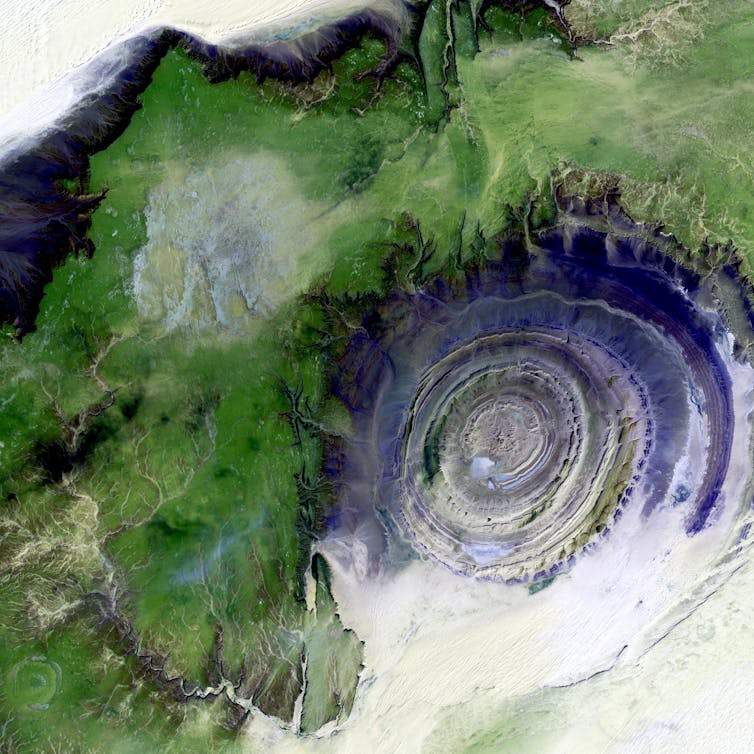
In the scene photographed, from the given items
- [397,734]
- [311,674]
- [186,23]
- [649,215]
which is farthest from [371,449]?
[186,23]

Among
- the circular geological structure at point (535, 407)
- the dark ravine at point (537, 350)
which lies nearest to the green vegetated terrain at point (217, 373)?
the dark ravine at point (537, 350)

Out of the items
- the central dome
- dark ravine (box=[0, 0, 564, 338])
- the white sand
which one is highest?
the white sand

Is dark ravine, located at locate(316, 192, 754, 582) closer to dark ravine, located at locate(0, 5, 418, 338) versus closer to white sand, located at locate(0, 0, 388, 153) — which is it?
dark ravine, located at locate(0, 5, 418, 338)

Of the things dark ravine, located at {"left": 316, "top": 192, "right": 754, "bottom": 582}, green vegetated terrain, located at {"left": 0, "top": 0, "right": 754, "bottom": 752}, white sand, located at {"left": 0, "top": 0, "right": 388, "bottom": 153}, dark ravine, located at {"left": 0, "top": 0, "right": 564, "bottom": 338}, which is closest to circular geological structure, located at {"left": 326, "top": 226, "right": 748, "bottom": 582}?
dark ravine, located at {"left": 316, "top": 192, "right": 754, "bottom": 582}

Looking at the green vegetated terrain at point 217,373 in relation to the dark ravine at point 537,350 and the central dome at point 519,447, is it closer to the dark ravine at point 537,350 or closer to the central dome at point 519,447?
the dark ravine at point 537,350

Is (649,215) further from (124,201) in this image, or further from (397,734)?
(397,734)

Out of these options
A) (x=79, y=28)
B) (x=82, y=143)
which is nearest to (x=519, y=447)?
(x=82, y=143)

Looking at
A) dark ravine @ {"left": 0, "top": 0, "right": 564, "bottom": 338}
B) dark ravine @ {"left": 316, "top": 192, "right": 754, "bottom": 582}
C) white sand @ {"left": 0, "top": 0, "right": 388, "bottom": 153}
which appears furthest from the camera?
white sand @ {"left": 0, "top": 0, "right": 388, "bottom": 153}
